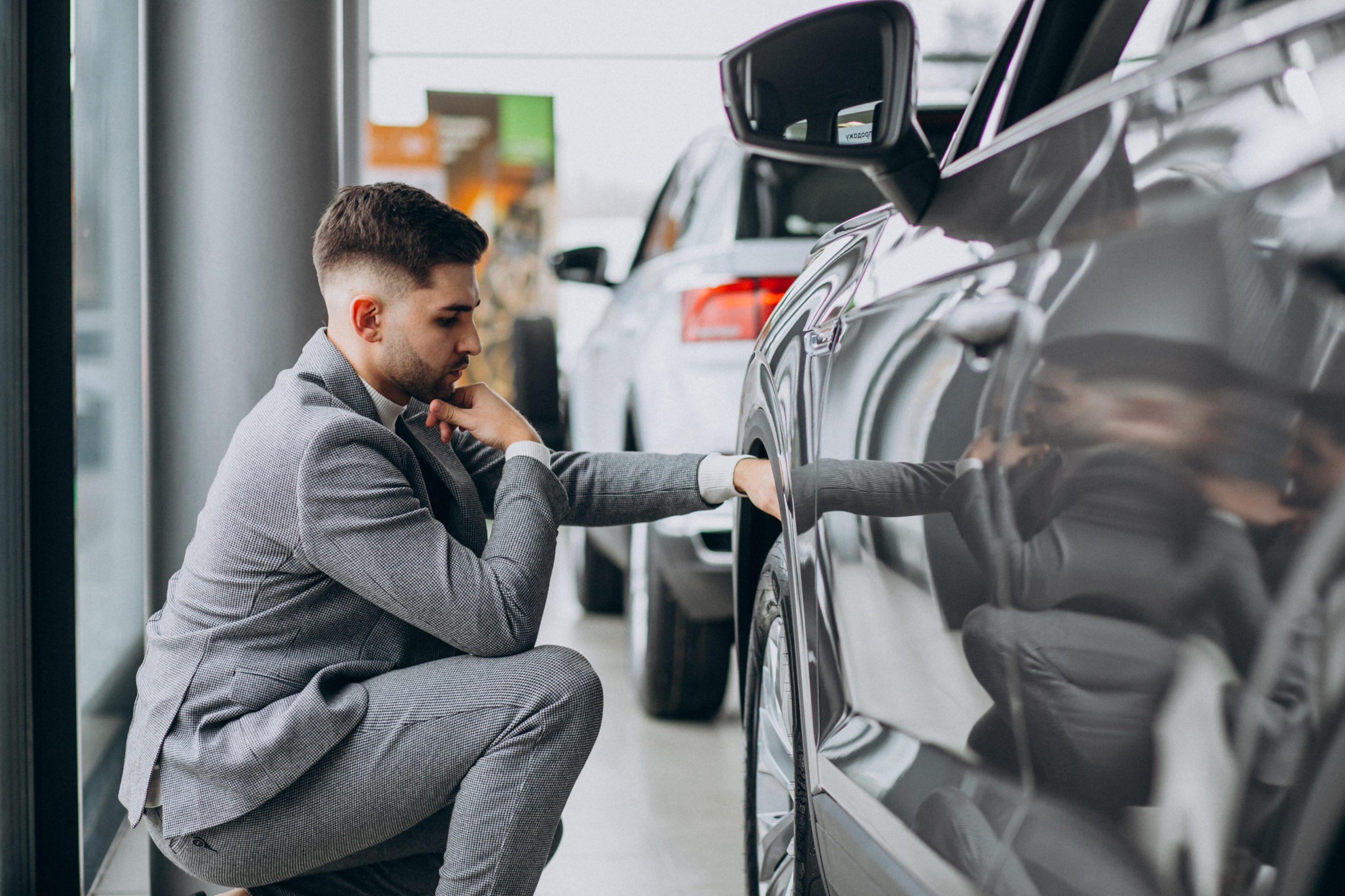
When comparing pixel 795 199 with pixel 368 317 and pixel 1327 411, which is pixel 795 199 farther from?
pixel 1327 411

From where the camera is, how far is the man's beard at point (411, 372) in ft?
6.23

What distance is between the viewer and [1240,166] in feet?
2.31

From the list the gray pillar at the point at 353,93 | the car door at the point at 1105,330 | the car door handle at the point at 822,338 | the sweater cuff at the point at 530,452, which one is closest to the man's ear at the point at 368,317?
the sweater cuff at the point at 530,452

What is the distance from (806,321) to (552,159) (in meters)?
8.34

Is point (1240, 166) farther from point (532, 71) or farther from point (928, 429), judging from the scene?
point (532, 71)

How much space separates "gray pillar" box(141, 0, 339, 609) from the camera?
232 centimetres

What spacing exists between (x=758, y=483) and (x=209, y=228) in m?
1.15

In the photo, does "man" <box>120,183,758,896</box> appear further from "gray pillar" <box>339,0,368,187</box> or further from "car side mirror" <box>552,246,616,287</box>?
"car side mirror" <box>552,246,616,287</box>

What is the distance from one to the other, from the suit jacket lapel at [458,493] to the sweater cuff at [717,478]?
366 millimetres

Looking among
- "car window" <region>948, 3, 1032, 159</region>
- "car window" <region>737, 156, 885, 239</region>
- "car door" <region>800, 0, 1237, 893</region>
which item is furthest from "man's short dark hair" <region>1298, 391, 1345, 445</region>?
"car window" <region>737, 156, 885, 239</region>

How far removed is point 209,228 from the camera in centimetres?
233

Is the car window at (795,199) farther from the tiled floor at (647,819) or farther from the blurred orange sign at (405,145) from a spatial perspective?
the blurred orange sign at (405,145)

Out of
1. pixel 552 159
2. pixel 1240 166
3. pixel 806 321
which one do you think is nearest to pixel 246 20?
pixel 806 321

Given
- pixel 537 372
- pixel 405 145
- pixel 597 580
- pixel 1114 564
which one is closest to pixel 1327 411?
pixel 1114 564
